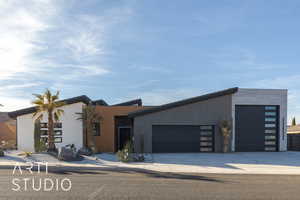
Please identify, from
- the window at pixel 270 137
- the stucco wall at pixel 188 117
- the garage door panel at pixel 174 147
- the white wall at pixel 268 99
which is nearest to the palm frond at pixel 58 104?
the stucco wall at pixel 188 117

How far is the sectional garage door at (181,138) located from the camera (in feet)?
56.6

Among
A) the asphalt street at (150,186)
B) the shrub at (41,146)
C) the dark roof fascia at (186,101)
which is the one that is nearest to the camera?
the asphalt street at (150,186)

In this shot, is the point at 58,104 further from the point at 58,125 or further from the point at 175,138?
the point at 175,138

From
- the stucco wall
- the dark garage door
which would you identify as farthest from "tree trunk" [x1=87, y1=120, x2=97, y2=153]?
the dark garage door

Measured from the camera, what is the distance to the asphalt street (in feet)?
21.9

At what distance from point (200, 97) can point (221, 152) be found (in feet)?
17.4

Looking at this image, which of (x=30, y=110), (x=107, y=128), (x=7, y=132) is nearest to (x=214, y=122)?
(x=107, y=128)

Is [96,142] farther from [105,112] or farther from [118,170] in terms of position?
[118,170]

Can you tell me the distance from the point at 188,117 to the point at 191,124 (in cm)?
→ 70

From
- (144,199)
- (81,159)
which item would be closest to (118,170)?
(81,159)

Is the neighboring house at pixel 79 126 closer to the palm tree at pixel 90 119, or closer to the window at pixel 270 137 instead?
the palm tree at pixel 90 119

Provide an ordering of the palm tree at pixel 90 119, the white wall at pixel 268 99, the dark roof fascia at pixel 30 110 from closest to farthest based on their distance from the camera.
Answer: the palm tree at pixel 90 119 < the dark roof fascia at pixel 30 110 < the white wall at pixel 268 99

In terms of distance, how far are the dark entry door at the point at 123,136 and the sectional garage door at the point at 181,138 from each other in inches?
133

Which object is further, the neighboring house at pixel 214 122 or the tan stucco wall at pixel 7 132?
the tan stucco wall at pixel 7 132
